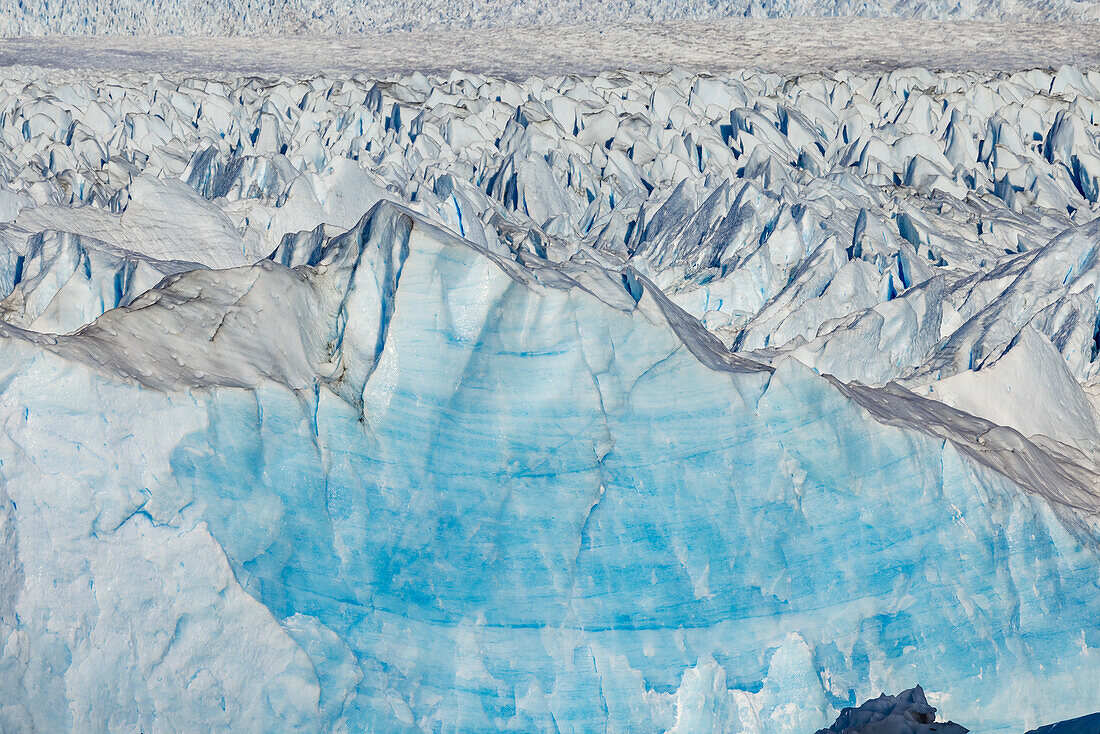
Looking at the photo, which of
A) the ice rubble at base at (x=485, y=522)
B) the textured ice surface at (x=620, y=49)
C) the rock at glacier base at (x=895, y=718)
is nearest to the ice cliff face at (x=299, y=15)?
the textured ice surface at (x=620, y=49)

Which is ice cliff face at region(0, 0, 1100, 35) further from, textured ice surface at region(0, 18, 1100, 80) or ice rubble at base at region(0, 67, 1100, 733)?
ice rubble at base at region(0, 67, 1100, 733)

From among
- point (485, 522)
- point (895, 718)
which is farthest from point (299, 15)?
point (895, 718)

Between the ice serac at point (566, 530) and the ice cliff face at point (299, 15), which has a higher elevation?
the ice serac at point (566, 530)

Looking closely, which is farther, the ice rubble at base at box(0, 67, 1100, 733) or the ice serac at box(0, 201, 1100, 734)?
the ice serac at box(0, 201, 1100, 734)

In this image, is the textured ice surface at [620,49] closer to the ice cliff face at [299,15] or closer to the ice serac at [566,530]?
the ice cliff face at [299,15]

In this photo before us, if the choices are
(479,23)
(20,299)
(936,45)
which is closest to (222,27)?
(479,23)

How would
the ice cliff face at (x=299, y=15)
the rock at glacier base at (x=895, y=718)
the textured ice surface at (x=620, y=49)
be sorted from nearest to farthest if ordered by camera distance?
the rock at glacier base at (x=895, y=718) < the textured ice surface at (x=620, y=49) < the ice cliff face at (x=299, y=15)

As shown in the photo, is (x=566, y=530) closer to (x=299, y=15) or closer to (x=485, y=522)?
(x=485, y=522)

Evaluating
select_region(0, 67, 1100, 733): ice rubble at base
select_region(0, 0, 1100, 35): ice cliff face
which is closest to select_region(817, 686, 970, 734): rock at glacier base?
select_region(0, 67, 1100, 733): ice rubble at base

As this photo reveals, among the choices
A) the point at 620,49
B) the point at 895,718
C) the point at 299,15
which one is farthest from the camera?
the point at 299,15
